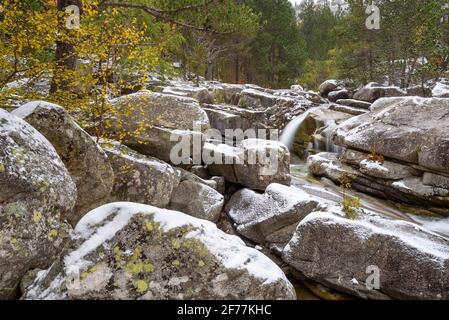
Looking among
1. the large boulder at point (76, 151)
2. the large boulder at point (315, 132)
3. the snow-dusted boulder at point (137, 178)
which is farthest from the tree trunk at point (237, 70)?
the large boulder at point (76, 151)

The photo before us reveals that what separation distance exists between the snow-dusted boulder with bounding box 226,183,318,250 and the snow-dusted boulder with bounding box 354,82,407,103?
1627 cm

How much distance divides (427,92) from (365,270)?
20.0 meters

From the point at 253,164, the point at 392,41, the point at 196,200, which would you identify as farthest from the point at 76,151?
the point at 392,41

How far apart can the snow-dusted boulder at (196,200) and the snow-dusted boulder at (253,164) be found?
1615mm

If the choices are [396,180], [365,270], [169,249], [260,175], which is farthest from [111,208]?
[396,180]

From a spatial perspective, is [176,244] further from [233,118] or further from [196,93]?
[196,93]

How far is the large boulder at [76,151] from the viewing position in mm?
5117

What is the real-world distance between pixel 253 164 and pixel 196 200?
8.40 feet

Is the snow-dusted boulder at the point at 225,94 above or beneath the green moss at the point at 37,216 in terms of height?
above

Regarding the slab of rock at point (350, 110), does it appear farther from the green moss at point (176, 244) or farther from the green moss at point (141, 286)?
the green moss at point (141, 286)

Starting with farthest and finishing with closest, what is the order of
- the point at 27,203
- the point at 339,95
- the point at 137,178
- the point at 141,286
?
the point at 339,95 → the point at 137,178 → the point at 27,203 → the point at 141,286

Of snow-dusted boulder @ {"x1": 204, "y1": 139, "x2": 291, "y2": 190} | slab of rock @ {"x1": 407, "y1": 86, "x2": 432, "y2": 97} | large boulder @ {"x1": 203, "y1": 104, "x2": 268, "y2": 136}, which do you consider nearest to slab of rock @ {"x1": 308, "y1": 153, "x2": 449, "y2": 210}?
snow-dusted boulder @ {"x1": 204, "y1": 139, "x2": 291, "y2": 190}

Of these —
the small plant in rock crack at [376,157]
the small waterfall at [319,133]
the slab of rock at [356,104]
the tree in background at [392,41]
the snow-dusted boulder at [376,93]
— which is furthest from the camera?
the snow-dusted boulder at [376,93]

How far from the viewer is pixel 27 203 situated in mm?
3426
